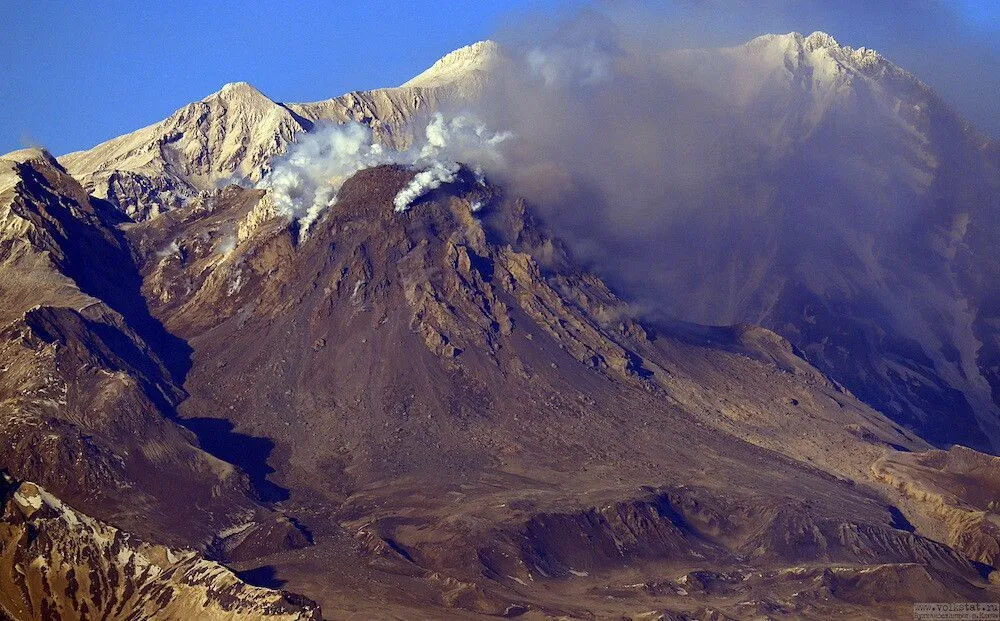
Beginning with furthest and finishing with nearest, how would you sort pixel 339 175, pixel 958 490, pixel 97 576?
pixel 339 175 < pixel 958 490 < pixel 97 576

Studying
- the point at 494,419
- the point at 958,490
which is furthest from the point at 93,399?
the point at 958,490

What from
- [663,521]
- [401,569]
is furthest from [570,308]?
[401,569]

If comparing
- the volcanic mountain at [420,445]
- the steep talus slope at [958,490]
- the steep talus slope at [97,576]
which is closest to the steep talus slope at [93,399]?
the volcanic mountain at [420,445]

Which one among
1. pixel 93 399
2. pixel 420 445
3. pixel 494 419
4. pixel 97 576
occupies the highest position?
pixel 93 399

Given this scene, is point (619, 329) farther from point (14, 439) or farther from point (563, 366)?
point (14, 439)

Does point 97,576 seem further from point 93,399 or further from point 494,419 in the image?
point 494,419

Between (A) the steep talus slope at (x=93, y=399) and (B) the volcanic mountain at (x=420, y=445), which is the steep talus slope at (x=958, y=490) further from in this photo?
(A) the steep talus slope at (x=93, y=399)

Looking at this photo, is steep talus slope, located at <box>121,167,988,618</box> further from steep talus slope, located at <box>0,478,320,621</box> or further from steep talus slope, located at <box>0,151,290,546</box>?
steep talus slope, located at <box>0,478,320,621</box>
